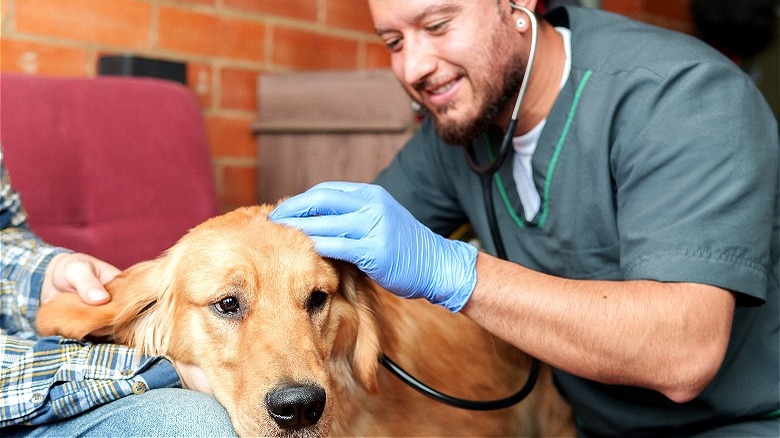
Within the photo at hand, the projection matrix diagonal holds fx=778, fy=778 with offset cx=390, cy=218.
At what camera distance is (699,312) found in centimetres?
120

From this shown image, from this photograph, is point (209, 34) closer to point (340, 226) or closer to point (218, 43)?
point (218, 43)

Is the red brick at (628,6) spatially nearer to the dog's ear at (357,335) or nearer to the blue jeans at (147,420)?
the dog's ear at (357,335)

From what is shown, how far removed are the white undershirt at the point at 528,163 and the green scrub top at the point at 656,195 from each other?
0.07 feet

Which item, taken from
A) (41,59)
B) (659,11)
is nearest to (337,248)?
(41,59)

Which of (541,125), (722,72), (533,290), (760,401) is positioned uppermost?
(722,72)

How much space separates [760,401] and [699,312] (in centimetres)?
38

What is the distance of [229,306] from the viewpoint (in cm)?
124

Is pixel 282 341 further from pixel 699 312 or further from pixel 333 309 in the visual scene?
pixel 699 312

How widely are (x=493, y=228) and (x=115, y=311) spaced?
0.76 metres

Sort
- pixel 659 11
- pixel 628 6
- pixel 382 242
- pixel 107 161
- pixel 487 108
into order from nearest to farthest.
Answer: pixel 382 242
pixel 487 108
pixel 107 161
pixel 628 6
pixel 659 11

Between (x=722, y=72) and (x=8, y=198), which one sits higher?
(x=722, y=72)

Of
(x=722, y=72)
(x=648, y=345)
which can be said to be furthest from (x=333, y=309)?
(x=722, y=72)

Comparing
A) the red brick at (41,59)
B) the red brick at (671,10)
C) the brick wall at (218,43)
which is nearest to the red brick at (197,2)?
the brick wall at (218,43)

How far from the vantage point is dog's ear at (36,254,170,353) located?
4.07ft
